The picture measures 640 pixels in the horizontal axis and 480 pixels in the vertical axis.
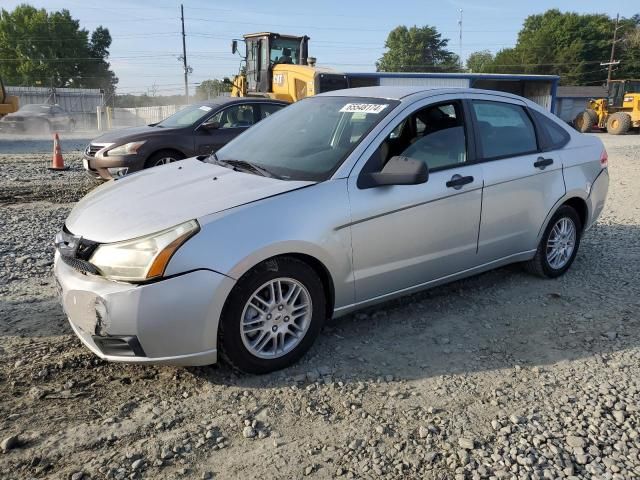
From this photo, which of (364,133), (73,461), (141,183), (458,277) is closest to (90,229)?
(141,183)

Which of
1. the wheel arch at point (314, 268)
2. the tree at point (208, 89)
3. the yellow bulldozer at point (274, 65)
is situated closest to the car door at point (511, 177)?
the wheel arch at point (314, 268)

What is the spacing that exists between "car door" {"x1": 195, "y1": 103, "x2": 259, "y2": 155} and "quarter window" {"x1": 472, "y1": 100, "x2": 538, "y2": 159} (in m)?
5.43

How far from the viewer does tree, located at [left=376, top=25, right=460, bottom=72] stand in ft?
314

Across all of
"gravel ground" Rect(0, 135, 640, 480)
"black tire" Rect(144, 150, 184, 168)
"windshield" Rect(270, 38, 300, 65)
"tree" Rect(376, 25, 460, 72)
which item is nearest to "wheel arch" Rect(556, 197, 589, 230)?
"gravel ground" Rect(0, 135, 640, 480)

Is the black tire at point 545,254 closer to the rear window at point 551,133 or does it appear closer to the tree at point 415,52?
the rear window at point 551,133

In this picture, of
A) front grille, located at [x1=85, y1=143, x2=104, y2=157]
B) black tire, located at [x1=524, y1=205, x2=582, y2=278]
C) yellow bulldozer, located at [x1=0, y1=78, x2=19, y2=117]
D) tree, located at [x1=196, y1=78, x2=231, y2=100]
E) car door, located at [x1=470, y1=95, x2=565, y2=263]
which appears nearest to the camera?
car door, located at [x1=470, y1=95, x2=565, y2=263]

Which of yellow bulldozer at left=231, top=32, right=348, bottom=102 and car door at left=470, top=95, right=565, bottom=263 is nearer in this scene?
car door at left=470, top=95, right=565, bottom=263

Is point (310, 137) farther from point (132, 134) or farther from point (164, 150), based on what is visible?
point (132, 134)

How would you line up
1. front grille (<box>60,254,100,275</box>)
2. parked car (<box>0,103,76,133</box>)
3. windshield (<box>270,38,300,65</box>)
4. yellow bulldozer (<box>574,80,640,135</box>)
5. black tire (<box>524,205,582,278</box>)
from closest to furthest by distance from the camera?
front grille (<box>60,254,100,275</box>) < black tire (<box>524,205,582,278</box>) < windshield (<box>270,38,300,65</box>) < parked car (<box>0,103,76,133</box>) < yellow bulldozer (<box>574,80,640,135</box>)

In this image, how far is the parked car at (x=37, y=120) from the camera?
25078 millimetres

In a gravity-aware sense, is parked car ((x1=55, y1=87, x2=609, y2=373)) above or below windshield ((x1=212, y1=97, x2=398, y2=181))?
below

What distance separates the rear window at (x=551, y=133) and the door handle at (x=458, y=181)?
117 cm

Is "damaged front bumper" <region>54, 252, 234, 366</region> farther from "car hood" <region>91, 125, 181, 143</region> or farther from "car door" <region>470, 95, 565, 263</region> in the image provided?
"car hood" <region>91, 125, 181, 143</region>

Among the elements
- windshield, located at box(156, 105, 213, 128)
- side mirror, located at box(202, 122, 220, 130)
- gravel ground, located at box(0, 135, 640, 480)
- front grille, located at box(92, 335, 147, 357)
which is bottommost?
gravel ground, located at box(0, 135, 640, 480)
